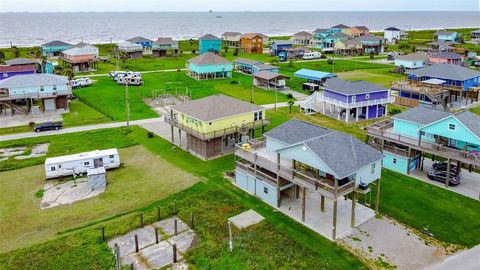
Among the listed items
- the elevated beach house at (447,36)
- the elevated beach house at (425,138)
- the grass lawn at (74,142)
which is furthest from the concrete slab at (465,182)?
the elevated beach house at (447,36)

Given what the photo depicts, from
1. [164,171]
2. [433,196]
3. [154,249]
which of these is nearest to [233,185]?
[164,171]

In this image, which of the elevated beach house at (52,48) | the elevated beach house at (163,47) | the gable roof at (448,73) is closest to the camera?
the gable roof at (448,73)

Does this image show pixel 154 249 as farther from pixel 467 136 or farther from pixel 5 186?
pixel 467 136

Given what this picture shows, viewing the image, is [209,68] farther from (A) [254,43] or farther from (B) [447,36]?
(B) [447,36]

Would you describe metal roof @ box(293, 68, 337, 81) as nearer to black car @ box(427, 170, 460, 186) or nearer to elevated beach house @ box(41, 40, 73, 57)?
black car @ box(427, 170, 460, 186)

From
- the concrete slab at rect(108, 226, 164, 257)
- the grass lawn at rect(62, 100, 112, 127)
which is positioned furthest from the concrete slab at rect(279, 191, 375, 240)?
the grass lawn at rect(62, 100, 112, 127)

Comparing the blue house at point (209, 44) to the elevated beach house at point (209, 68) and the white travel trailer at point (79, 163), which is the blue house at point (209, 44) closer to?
the elevated beach house at point (209, 68)
